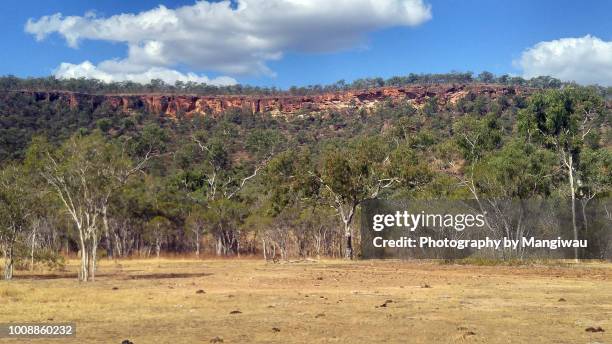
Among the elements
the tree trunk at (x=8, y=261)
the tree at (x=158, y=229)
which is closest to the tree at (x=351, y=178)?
the tree at (x=158, y=229)

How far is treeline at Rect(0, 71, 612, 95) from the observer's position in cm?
14911

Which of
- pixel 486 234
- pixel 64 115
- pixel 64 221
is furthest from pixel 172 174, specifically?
pixel 486 234

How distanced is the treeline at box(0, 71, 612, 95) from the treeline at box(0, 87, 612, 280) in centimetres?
5329

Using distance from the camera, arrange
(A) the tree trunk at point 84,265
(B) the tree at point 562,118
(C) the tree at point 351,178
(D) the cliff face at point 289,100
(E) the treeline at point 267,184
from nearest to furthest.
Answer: (A) the tree trunk at point 84,265 < (E) the treeline at point 267,184 < (B) the tree at point 562,118 < (C) the tree at point 351,178 < (D) the cliff face at point 289,100

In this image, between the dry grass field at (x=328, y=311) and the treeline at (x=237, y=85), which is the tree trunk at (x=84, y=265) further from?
the treeline at (x=237, y=85)

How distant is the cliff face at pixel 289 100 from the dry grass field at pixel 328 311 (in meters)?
120

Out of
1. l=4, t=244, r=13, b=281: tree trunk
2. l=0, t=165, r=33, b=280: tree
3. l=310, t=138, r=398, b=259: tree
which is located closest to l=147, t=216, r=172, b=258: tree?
l=310, t=138, r=398, b=259: tree

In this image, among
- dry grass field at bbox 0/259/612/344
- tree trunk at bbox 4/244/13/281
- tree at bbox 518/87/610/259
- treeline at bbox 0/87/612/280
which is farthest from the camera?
tree at bbox 518/87/610/259

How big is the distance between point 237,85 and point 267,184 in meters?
107

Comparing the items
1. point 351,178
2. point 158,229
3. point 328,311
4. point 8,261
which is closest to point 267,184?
point 158,229

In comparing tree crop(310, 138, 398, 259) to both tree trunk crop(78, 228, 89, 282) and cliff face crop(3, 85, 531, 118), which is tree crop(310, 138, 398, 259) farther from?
cliff face crop(3, 85, 531, 118)

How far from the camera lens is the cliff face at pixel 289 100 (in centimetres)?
14450

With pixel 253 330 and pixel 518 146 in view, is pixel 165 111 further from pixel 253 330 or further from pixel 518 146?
pixel 253 330

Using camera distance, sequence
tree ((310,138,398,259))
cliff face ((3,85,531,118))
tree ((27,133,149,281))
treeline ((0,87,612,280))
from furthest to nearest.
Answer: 1. cliff face ((3,85,531,118))
2. tree ((310,138,398,259))
3. treeline ((0,87,612,280))
4. tree ((27,133,149,281))
